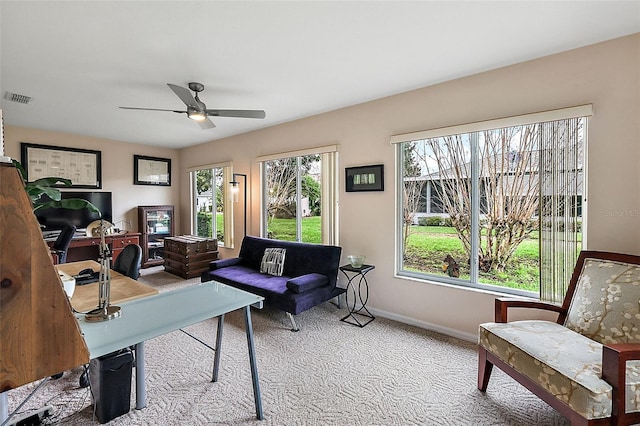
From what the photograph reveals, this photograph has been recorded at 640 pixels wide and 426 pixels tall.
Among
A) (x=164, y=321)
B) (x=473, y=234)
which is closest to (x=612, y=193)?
(x=473, y=234)

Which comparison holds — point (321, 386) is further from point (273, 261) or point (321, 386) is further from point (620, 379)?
point (273, 261)

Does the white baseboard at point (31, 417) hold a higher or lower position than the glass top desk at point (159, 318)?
lower

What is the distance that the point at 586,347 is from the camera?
5.57 feet

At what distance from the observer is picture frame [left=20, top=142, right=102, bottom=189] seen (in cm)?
468

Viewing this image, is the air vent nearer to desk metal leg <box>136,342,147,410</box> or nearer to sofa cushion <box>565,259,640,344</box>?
desk metal leg <box>136,342,147,410</box>

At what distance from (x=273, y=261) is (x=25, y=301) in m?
3.16

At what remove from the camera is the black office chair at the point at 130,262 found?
2637 mm

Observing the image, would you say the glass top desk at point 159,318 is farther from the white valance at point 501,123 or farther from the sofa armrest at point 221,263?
the white valance at point 501,123

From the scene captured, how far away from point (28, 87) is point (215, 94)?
1869mm

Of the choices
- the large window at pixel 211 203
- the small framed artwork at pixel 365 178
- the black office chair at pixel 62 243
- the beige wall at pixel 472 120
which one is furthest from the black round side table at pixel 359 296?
the black office chair at pixel 62 243

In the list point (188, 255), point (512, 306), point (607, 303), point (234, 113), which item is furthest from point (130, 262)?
point (607, 303)

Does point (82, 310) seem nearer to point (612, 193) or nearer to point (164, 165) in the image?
point (612, 193)

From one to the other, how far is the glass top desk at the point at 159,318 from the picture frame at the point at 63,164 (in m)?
3.89

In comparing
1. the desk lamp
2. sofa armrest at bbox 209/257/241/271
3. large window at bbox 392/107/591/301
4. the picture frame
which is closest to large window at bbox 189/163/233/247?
sofa armrest at bbox 209/257/241/271
